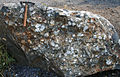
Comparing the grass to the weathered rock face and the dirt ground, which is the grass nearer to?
the weathered rock face

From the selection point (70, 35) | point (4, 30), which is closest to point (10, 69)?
point (4, 30)

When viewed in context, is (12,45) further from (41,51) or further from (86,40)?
(86,40)

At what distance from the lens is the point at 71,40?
2973mm

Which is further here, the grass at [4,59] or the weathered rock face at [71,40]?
the grass at [4,59]

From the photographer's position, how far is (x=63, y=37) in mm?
2982

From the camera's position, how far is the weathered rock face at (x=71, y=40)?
9.73 feet

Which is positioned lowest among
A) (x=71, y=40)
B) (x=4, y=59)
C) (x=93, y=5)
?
(x=4, y=59)

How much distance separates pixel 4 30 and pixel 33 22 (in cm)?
65

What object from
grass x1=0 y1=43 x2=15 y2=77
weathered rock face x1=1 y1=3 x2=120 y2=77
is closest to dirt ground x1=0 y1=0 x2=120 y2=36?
weathered rock face x1=1 y1=3 x2=120 y2=77

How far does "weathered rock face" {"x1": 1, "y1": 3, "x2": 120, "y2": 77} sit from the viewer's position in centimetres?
296

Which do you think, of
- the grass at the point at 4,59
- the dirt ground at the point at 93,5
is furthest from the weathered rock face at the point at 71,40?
the dirt ground at the point at 93,5

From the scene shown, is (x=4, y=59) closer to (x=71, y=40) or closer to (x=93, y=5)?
(x=71, y=40)

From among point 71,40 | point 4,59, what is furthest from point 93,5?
point 4,59

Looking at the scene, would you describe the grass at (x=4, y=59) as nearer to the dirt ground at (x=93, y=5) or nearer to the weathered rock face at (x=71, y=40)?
the weathered rock face at (x=71, y=40)
